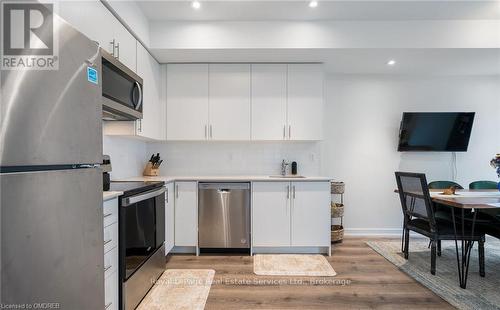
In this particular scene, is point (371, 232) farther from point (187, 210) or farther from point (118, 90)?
point (118, 90)

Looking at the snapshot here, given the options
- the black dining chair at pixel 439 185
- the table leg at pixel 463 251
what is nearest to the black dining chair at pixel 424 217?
the table leg at pixel 463 251

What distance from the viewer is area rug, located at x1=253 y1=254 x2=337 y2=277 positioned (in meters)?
2.66

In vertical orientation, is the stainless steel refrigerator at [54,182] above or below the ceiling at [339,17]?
below

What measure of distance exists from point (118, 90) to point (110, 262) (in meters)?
1.22

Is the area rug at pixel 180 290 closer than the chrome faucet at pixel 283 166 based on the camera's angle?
Answer: Yes

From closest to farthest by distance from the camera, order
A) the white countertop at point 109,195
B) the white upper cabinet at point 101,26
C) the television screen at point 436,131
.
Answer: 1. the white countertop at point 109,195
2. the white upper cabinet at point 101,26
3. the television screen at point 436,131

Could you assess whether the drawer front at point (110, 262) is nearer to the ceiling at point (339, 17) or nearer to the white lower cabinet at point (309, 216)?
the white lower cabinet at point (309, 216)

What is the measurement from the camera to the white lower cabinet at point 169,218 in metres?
2.91

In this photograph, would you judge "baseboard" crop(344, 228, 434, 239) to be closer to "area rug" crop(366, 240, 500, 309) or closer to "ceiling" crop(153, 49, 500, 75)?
"area rug" crop(366, 240, 500, 309)

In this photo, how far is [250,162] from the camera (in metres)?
3.76

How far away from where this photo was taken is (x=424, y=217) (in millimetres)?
2602

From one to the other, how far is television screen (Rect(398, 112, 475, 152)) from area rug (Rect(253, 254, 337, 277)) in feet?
7.16

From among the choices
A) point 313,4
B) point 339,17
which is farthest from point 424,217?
point 313,4

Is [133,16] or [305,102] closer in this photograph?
[133,16]
